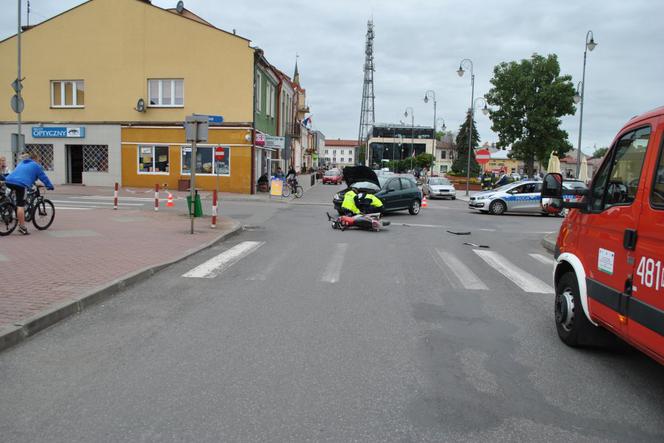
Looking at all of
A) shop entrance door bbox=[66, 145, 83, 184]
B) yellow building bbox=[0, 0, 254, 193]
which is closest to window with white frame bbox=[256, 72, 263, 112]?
yellow building bbox=[0, 0, 254, 193]

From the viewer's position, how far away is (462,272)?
9.73 m

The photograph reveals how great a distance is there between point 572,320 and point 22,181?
431 inches

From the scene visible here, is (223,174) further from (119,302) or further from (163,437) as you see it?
(163,437)

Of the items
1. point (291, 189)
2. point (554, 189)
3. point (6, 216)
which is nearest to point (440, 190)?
point (291, 189)

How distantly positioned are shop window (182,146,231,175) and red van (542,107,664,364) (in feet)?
85.2

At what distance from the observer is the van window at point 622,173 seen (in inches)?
171

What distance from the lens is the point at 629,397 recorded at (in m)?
4.25

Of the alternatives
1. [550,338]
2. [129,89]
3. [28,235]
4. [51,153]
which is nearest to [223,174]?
[129,89]

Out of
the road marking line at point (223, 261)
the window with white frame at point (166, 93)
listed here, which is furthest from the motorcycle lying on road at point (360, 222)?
the window with white frame at point (166, 93)

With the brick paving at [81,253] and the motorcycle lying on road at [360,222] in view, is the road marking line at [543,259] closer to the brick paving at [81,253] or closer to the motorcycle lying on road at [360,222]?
the motorcycle lying on road at [360,222]

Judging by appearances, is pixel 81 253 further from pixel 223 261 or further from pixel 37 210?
pixel 37 210

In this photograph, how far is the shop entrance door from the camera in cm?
3219

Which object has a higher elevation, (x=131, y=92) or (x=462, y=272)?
(x=131, y=92)

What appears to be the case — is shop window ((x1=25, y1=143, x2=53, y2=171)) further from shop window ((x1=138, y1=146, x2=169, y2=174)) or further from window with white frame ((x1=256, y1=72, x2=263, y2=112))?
window with white frame ((x1=256, y1=72, x2=263, y2=112))
